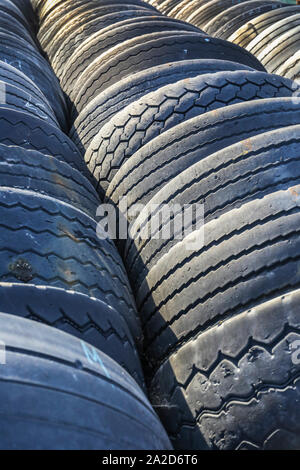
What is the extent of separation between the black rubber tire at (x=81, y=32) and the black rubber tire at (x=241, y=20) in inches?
34.9

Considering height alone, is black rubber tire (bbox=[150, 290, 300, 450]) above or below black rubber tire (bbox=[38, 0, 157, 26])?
below

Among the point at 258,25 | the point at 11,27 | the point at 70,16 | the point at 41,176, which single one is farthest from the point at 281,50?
the point at 41,176

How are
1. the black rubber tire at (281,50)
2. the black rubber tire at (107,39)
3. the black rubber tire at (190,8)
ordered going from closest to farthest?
the black rubber tire at (107,39) < the black rubber tire at (281,50) < the black rubber tire at (190,8)

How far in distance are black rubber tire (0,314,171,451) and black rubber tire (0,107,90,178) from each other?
4.75 feet

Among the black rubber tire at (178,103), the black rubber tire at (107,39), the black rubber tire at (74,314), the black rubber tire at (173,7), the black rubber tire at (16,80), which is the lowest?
the black rubber tire at (74,314)

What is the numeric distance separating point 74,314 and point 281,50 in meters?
3.73

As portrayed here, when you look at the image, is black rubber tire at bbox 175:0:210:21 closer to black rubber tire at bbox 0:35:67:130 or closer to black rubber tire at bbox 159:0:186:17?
black rubber tire at bbox 159:0:186:17

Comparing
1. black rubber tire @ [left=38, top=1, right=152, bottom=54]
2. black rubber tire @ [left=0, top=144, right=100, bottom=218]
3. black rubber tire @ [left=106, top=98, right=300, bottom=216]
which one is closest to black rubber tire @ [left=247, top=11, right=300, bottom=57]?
black rubber tire @ [left=38, top=1, right=152, bottom=54]

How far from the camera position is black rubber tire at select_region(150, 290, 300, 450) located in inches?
56.2

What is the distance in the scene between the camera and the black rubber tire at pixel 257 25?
512 centimetres

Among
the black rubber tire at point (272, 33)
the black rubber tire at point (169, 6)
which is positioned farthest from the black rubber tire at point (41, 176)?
the black rubber tire at point (169, 6)

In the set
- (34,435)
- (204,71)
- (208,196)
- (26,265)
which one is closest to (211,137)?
(208,196)

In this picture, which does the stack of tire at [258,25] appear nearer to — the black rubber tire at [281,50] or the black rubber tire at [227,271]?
the black rubber tire at [281,50]

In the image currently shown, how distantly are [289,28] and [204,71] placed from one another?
2.09 meters
